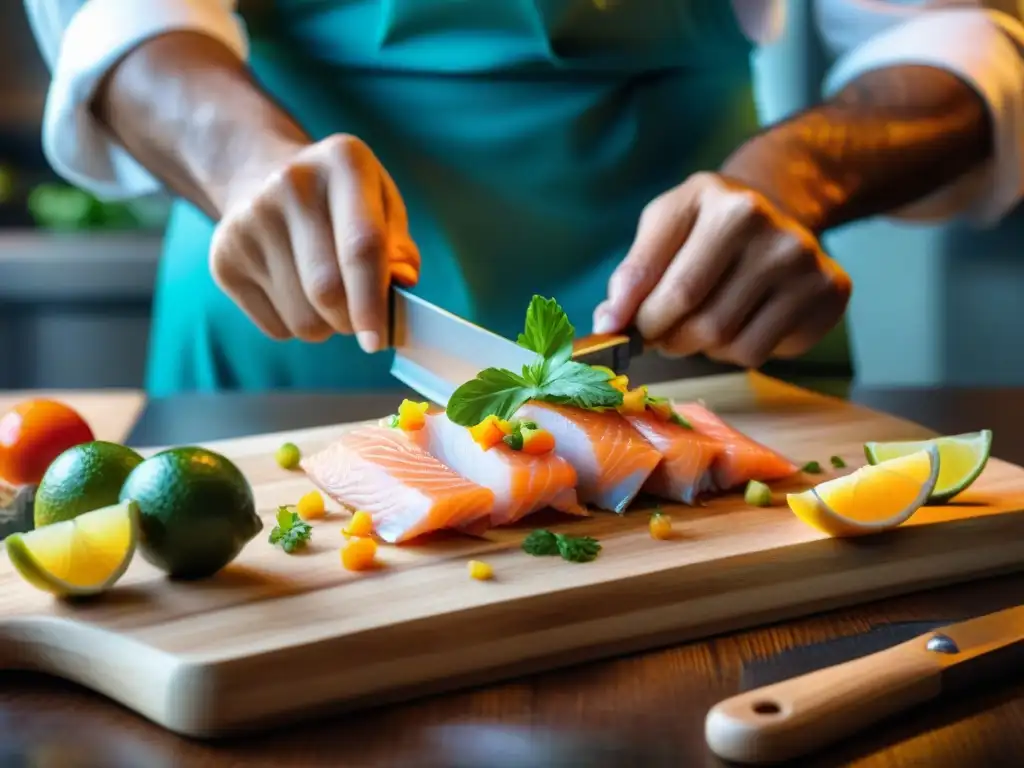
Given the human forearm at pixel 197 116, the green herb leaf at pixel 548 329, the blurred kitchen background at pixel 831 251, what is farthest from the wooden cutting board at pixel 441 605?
the blurred kitchen background at pixel 831 251

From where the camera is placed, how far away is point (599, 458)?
1641mm

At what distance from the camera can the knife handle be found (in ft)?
3.75

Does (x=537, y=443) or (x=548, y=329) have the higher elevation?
(x=548, y=329)

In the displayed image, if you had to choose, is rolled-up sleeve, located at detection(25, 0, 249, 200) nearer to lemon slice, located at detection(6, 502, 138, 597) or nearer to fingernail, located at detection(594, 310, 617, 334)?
fingernail, located at detection(594, 310, 617, 334)

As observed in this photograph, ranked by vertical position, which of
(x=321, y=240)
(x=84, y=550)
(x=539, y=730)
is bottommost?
(x=539, y=730)

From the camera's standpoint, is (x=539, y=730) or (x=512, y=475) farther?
(x=512, y=475)

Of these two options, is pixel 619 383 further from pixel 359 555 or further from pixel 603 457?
pixel 359 555

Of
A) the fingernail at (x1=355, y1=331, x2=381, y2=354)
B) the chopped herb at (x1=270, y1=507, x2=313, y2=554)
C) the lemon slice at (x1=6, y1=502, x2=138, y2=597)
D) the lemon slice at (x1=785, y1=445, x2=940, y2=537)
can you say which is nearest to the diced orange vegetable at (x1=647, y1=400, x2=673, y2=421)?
the lemon slice at (x1=785, y1=445, x2=940, y2=537)

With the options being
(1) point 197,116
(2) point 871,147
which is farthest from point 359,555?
(2) point 871,147

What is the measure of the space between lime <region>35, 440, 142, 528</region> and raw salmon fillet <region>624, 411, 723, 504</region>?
2.11ft

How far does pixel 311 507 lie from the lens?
1616 millimetres

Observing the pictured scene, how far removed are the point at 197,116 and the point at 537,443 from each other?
0.85 m

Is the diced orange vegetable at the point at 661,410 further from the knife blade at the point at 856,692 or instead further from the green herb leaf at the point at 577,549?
the knife blade at the point at 856,692

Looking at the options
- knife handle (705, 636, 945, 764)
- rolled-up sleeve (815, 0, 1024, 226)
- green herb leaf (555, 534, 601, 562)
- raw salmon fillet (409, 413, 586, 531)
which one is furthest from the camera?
rolled-up sleeve (815, 0, 1024, 226)
